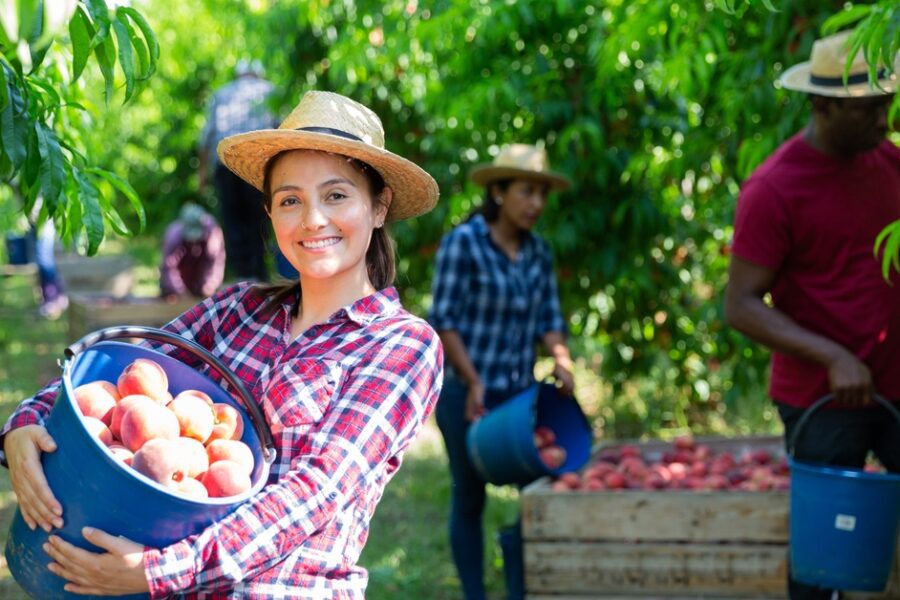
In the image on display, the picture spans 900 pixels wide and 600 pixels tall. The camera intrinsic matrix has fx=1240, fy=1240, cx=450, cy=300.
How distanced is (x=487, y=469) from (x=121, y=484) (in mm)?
2819

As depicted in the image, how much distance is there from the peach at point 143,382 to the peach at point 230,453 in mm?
121

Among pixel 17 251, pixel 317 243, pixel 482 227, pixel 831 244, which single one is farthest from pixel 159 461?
pixel 17 251

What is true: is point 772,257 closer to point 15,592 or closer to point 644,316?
point 644,316

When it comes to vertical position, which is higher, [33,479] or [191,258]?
[33,479]

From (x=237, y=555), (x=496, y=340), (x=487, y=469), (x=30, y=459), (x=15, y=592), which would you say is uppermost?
(x=30, y=459)

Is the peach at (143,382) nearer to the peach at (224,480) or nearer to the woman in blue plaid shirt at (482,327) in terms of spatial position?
the peach at (224,480)

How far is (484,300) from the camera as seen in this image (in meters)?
4.62

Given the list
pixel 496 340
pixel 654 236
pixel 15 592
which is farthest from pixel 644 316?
pixel 15 592

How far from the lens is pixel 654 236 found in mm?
5883

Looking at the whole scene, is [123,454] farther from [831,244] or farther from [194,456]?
[831,244]

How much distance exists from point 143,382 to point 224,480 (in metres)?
0.23

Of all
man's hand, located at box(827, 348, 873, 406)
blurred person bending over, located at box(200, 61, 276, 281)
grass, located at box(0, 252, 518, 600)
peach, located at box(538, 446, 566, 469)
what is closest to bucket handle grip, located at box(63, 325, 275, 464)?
man's hand, located at box(827, 348, 873, 406)

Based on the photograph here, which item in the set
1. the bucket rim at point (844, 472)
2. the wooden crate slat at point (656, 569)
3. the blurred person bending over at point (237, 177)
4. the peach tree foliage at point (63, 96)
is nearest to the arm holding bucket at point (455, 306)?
the wooden crate slat at point (656, 569)

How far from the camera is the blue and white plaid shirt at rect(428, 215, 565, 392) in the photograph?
4.59 meters
